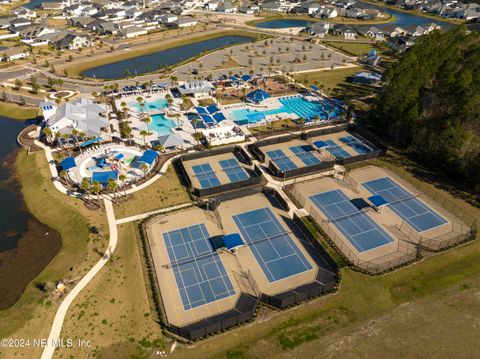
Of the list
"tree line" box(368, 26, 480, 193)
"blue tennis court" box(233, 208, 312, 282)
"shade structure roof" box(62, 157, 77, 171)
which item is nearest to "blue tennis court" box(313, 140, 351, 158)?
"tree line" box(368, 26, 480, 193)

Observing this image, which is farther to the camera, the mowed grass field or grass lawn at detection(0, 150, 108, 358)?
grass lawn at detection(0, 150, 108, 358)

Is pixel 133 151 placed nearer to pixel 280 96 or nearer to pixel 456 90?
pixel 280 96

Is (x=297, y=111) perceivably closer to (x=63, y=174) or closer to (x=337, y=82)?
(x=337, y=82)

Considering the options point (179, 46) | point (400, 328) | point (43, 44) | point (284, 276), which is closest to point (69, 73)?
point (43, 44)

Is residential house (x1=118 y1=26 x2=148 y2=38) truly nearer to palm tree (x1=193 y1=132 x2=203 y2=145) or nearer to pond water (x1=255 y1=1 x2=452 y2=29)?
pond water (x1=255 y1=1 x2=452 y2=29)

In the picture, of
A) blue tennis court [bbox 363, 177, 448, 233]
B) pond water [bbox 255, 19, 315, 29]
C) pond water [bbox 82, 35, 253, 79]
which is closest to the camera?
blue tennis court [bbox 363, 177, 448, 233]

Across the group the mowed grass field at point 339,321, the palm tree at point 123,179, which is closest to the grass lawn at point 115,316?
the mowed grass field at point 339,321

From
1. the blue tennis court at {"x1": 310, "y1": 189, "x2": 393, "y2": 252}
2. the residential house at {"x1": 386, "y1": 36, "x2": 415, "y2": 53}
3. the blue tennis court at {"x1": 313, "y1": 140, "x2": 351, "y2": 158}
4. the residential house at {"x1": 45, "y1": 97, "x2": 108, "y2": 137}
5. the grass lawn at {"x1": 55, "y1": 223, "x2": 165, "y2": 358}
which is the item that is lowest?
the grass lawn at {"x1": 55, "y1": 223, "x2": 165, "y2": 358}
